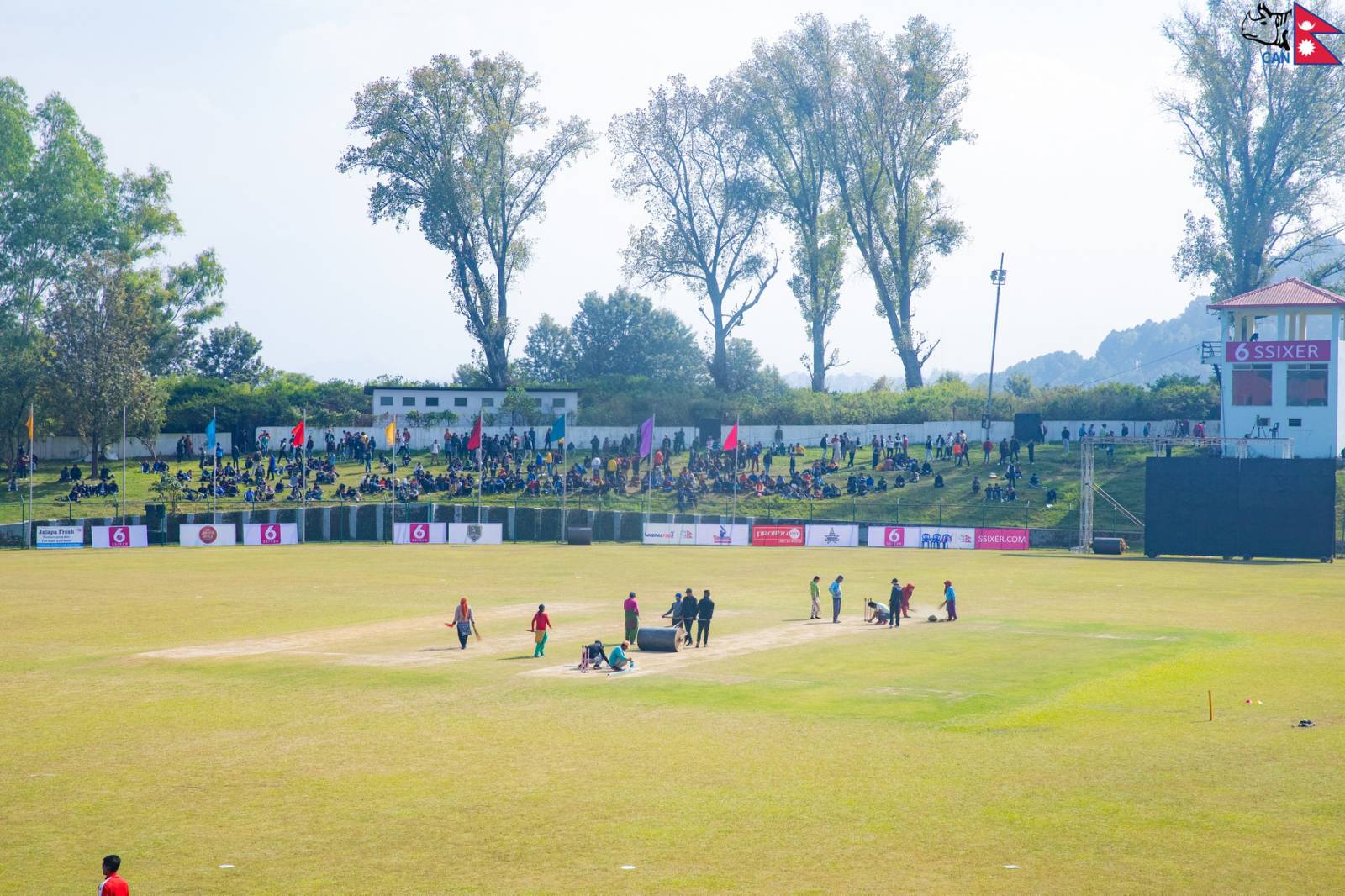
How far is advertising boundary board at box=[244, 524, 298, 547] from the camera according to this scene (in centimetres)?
7625

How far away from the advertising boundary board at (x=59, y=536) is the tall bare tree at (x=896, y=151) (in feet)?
224

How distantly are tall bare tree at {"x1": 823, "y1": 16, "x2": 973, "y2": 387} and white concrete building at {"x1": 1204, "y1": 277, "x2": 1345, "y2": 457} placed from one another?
3727cm

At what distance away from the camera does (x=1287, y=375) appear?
75.4 metres

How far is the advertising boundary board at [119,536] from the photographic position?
242 ft

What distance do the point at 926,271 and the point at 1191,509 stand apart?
50.1 meters

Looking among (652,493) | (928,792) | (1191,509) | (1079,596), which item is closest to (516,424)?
(652,493)

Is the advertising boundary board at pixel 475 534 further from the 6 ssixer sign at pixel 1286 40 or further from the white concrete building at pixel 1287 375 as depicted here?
the 6 ssixer sign at pixel 1286 40

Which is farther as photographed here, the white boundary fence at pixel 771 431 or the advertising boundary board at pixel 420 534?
the white boundary fence at pixel 771 431

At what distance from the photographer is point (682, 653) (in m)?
34.5

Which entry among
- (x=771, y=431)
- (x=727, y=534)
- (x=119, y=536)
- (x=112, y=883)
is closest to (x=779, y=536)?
(x=727, y=534)

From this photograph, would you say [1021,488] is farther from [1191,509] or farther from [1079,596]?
[1079,596]

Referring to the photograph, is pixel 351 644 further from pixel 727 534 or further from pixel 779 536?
pixel 779 536

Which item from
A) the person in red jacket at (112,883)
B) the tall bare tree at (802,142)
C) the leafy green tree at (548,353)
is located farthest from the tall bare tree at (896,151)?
the person in red jacket at (112,883)

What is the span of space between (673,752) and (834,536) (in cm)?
5687
